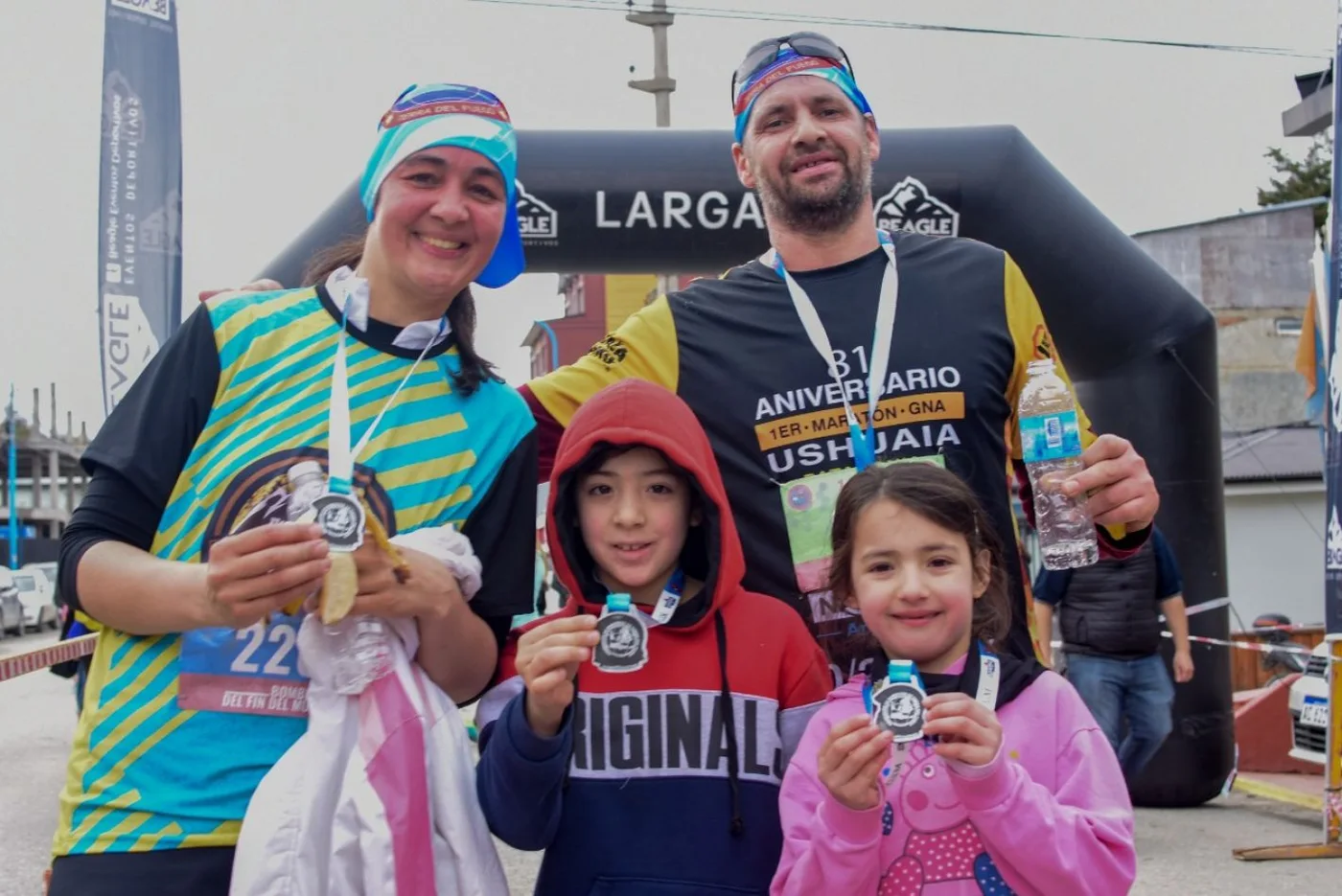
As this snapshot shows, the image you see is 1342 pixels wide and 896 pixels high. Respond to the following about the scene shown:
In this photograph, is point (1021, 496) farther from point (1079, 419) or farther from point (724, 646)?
point (724, 646)

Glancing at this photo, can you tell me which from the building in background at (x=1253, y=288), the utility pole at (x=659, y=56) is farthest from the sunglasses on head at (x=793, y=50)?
the building in background at (x=1253, y=288)

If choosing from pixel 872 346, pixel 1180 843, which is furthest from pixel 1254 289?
pixel 872 346

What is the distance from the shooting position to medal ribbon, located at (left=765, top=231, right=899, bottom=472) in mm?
2553

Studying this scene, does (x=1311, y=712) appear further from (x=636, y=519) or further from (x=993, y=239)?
(x=636, y=519)

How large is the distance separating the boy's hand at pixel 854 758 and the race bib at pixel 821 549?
57cm

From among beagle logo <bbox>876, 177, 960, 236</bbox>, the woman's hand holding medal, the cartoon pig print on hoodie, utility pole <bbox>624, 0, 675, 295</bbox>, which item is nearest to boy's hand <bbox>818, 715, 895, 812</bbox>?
the cartoon pig print on hoodie

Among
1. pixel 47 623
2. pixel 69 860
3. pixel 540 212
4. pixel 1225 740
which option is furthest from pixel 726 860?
pixel 47 623

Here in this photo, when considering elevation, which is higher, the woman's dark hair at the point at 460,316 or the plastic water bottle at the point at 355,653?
the woman's dark hair at the point at 460,316

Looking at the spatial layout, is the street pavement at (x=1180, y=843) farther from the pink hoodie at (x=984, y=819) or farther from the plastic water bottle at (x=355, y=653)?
the plastic water bottle at (x=355, y=653)

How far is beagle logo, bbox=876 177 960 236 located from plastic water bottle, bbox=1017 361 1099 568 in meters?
4.38

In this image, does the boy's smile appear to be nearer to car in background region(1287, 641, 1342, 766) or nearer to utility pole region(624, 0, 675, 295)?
car in background region(1287, 641, 1342, 766)

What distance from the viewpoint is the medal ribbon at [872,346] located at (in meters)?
2.55

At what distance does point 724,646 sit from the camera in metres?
2.38

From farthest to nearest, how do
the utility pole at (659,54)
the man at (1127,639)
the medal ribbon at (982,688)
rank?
the utility pole at (659,54) → the man at (1127,639) → the medal ribbon at (982,688)
